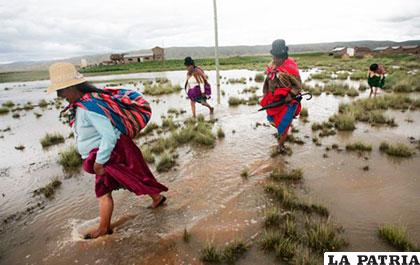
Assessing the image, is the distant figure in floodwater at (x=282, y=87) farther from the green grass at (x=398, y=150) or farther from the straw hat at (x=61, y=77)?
the straw hat at (x=61, y=77)

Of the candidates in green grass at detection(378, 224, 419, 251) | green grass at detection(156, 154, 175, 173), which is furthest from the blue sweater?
green grass at detection(378, 224, 419, 251)

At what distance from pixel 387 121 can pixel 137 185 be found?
6979mm

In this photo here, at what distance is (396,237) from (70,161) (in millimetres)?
5923

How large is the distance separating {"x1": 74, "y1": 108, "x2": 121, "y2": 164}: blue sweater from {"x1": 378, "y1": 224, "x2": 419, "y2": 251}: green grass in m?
3.07

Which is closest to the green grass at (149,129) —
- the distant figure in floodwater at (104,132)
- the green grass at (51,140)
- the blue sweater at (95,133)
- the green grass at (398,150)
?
the green grass at (51,140)

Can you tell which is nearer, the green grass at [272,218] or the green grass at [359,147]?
the green grass at [272,218]

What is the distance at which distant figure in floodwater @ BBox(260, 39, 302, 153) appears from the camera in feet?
18.3

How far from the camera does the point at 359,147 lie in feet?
19.1

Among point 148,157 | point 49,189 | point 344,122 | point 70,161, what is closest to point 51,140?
point 70,161

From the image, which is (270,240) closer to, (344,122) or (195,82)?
(344,122)

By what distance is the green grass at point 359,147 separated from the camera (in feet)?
18.9

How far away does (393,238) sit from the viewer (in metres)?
3.05

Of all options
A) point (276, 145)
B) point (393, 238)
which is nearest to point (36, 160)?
point (276, 145)

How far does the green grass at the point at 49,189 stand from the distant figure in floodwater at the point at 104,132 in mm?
1883
